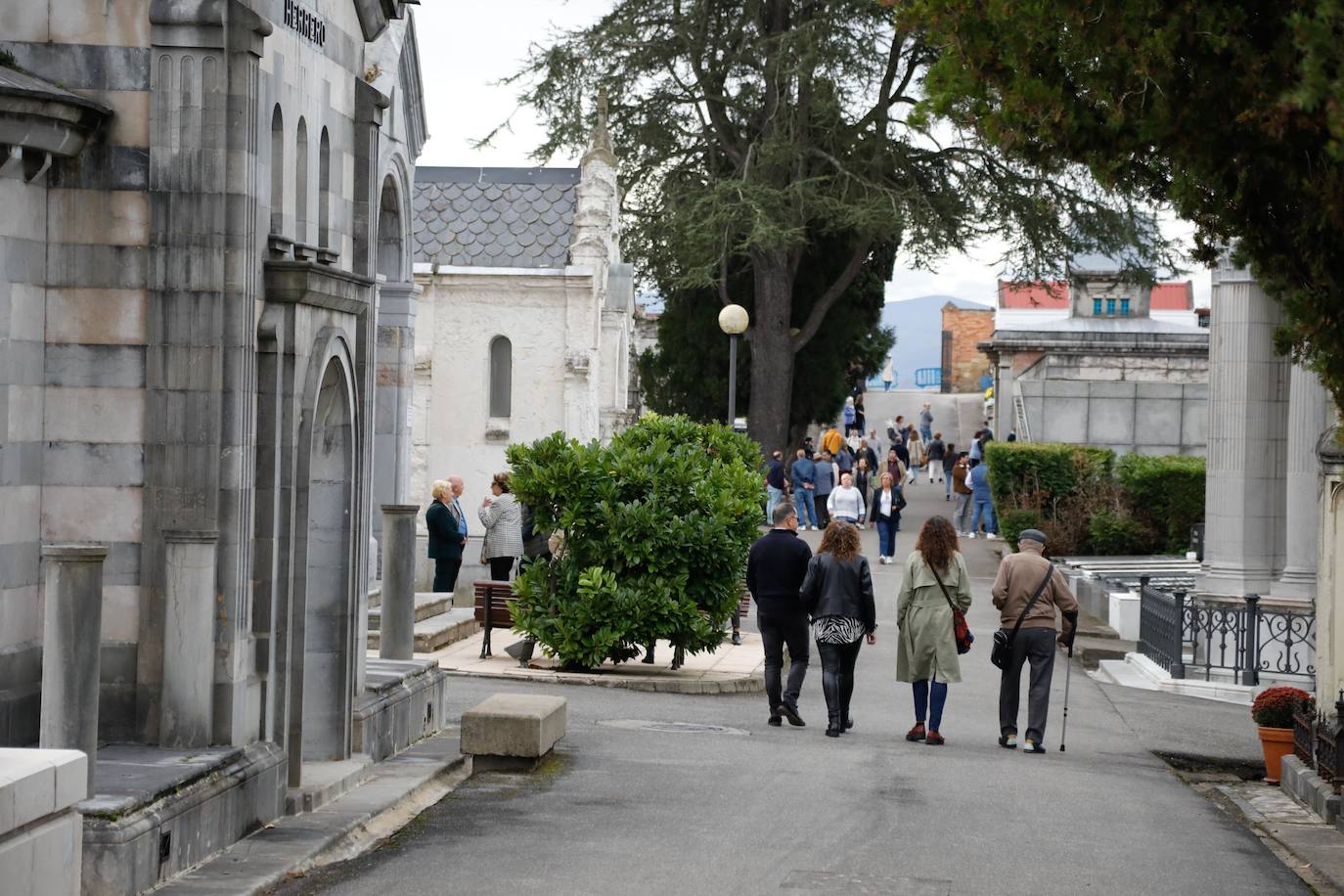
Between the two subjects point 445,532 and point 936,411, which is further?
point 936,411

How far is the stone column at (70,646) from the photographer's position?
768 cm

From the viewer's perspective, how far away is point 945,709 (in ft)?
57.3

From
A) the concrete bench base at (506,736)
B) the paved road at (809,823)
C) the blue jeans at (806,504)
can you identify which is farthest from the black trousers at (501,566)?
the blue jeans at (806,504)

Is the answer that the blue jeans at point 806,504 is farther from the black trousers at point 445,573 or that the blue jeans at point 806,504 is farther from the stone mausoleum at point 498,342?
the black trousers at point 445,573

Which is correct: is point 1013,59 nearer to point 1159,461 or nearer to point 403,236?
point 403,236

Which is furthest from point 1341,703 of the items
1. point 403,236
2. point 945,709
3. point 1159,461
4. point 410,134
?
point 1159,461

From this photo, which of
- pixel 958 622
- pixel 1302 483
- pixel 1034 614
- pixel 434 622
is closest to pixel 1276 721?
pixel 1034 614

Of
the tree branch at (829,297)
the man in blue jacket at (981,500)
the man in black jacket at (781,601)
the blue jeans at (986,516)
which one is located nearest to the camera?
the man in black jacket at (781,601)

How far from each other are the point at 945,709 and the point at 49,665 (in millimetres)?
11222

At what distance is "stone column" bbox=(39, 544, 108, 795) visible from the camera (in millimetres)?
7676

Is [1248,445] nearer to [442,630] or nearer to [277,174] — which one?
[442,630]

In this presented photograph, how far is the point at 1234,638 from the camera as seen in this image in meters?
19.8

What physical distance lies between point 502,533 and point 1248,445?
917 cm

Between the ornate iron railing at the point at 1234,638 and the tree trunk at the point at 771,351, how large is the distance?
1856 cm
